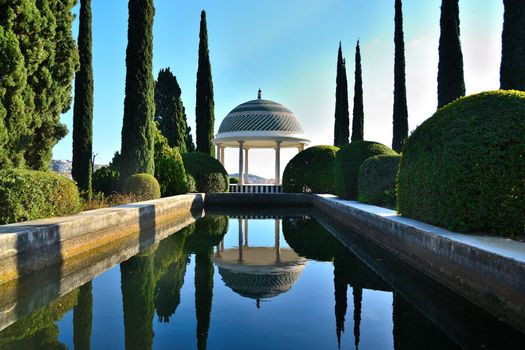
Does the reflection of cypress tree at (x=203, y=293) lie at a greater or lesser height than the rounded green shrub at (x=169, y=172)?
lesser

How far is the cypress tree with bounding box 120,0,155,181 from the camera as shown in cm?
1745

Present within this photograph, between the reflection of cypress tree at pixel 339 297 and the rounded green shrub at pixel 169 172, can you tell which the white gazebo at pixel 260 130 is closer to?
the rounded green shrub at pixel 169 172

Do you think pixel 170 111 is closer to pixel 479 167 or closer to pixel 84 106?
pixel 84 106

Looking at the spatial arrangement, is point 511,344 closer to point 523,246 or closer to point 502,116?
point 523,246

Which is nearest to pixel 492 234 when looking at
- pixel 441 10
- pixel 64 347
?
pixel 64 347

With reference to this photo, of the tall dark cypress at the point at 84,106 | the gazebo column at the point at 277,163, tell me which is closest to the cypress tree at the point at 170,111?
the gazebo column at the point at 277,163

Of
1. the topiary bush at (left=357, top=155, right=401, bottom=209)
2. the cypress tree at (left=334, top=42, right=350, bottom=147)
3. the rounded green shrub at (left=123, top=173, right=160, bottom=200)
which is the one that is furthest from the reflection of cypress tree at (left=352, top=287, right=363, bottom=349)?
the cypress tree at (left=334, top=42, right=350, bottom=147)

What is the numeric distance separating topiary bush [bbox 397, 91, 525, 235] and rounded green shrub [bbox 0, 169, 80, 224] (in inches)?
267

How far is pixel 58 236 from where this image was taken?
708cm

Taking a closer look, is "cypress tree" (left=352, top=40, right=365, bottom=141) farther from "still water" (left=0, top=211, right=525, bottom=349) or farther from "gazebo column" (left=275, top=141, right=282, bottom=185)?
"still water" (left=0, top=211, right=525, bottom=349)

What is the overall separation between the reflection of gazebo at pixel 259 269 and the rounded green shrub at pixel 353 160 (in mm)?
7623

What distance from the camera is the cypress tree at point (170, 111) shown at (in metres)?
32.7

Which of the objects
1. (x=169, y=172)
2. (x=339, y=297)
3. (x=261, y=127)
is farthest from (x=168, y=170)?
(x=339, y=297)

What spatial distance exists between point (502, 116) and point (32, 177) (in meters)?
7.86
